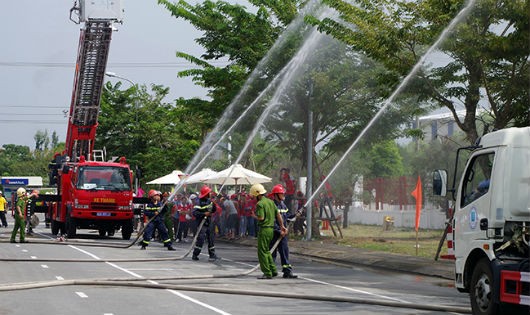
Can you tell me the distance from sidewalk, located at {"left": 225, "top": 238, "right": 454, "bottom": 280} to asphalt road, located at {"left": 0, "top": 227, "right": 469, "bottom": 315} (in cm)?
56

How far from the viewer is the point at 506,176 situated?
39.8ft

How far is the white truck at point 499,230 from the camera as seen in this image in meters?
11.6

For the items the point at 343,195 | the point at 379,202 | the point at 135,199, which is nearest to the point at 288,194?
the point at 135,199

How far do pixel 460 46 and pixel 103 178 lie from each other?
16.2m

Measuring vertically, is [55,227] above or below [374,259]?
above

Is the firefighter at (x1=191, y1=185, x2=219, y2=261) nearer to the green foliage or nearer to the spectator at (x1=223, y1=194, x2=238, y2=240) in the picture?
the spectator at (x1=223, y1=194, x2=238, y2=240)

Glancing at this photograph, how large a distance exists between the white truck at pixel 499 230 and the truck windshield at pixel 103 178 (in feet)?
69.0

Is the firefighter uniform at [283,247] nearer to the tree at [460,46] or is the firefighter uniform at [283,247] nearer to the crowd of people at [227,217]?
the tree at [460,46]

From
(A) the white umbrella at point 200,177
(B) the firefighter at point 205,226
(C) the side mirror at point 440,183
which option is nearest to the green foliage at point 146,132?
(A) the white umbrella at point 200,177

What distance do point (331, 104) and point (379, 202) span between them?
59.9 ft

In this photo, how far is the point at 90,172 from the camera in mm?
32625

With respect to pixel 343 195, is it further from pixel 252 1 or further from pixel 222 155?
pixel 252 1

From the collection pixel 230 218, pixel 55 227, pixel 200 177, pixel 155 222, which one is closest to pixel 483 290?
pixel 155 222

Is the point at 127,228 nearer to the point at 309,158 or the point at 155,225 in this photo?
the point at 155,225
